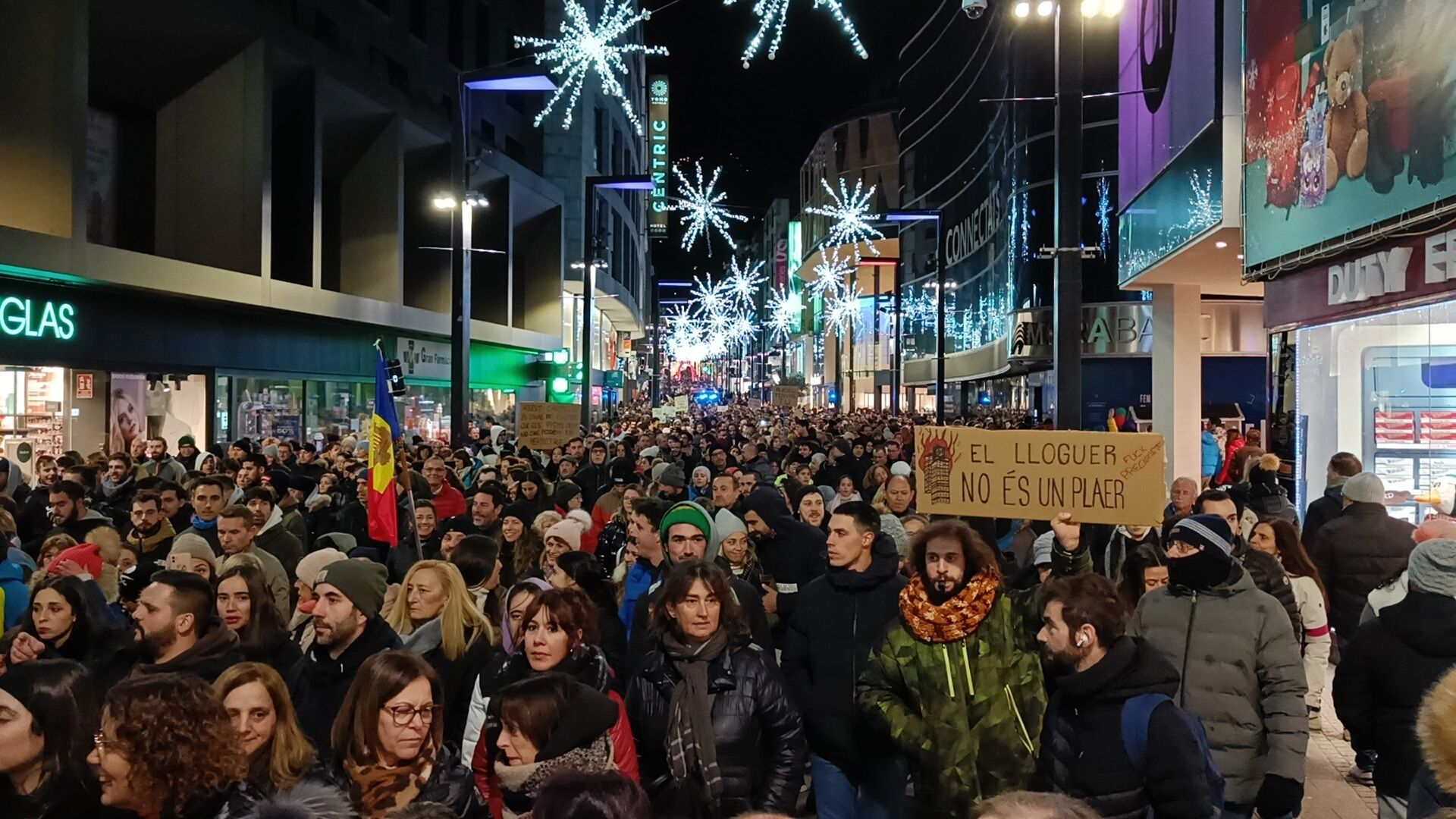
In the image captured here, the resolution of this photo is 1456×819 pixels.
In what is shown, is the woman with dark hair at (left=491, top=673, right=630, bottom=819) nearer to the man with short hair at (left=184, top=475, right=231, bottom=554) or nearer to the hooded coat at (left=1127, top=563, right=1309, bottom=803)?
the hooded coat at (left=1127, top=563, right=1309, bottom=803)

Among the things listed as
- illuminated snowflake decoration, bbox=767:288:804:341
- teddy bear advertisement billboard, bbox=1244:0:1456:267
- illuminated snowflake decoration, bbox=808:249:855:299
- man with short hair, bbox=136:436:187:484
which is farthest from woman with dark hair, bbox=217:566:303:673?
illuminated snowflake decoration, bbox=767:288:804:341

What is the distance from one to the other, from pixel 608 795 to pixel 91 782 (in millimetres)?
2130

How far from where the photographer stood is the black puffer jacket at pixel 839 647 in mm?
5395

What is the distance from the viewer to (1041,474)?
24.1ft

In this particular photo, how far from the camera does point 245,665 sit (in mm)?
4203

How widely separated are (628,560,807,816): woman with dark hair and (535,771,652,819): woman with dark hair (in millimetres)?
1714

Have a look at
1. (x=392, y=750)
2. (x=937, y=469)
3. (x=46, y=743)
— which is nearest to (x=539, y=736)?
(x=392, y=750)

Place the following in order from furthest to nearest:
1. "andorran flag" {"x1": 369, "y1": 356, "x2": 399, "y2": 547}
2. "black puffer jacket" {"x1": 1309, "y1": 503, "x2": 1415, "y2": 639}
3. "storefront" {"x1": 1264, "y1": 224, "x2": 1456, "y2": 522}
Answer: "storefront" {"x1": 1264, "y1": 224, "x2": 1456, "y2": 522}, "andorran flag" {"x1": 369, "y1": 356, "x2": 399, "y2": 547}, "black puffer jacket" {"x1": 1309, "y1": 503, "x2": 1415, "y2": 639}

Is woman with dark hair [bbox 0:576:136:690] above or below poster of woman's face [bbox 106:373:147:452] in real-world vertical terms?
below

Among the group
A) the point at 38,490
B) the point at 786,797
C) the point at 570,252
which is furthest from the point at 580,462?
the point at 570,252

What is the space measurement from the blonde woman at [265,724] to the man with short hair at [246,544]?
3766 mm

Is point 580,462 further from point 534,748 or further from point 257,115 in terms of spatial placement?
point 534,748

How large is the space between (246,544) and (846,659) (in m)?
4.36

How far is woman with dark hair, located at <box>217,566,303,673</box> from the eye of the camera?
5.54 m
